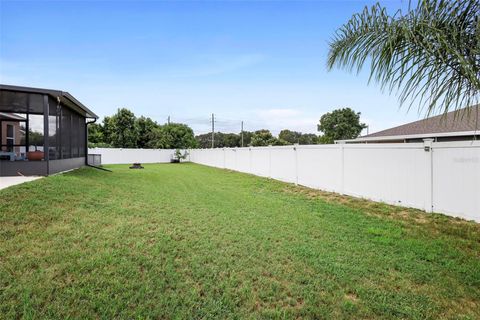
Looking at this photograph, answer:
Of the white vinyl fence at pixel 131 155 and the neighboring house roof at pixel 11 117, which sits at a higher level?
the neighboring house roof at pixel 11 117

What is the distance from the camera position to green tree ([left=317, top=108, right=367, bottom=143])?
131ft

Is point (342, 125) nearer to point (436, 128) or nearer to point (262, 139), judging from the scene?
point (262, 139)

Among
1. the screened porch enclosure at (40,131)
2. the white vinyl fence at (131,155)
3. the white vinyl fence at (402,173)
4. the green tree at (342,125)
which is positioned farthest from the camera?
the green tree at (342,125)

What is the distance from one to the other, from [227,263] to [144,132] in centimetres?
3403

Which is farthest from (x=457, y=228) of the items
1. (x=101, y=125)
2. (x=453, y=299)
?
(x=101, y=125)

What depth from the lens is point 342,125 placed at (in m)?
39.9

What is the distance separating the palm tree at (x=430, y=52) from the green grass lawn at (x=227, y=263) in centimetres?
188

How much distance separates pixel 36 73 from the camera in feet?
39.7

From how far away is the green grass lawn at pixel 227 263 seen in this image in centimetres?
232

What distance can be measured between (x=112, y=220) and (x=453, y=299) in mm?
4831

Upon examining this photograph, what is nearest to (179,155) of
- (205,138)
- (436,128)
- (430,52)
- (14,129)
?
(14,129)

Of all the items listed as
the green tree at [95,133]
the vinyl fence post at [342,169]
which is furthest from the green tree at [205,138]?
the vinyl fence post at [342,169]

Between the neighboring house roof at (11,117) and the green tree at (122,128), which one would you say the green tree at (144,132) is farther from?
the neighboring house roof at (11,117)

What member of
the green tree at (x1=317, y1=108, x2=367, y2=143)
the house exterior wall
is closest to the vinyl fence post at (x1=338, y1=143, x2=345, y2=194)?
the house exterior wall
